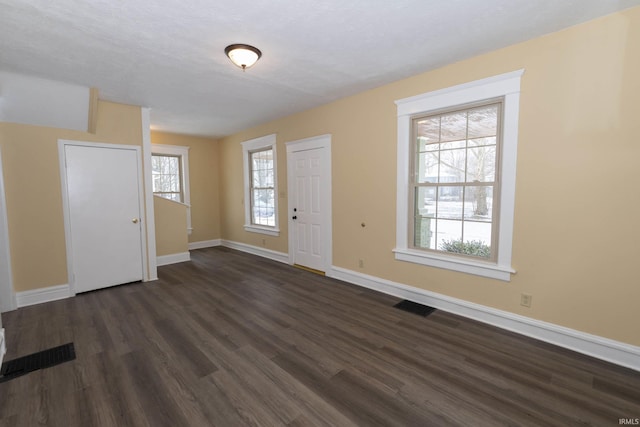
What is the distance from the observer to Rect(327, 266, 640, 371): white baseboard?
2.20 metres

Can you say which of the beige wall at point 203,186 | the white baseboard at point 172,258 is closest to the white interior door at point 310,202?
the white baseboard at point 172,258

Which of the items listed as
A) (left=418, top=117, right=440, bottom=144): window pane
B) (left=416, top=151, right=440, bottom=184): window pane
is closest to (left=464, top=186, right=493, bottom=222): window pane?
(left=416, top=151, right=440, bottom=184): window pane

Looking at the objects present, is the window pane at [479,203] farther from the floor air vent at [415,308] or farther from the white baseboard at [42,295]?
the white baseboard at [42,295]

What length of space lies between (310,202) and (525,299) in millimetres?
3129

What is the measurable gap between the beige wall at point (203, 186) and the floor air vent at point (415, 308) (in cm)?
523

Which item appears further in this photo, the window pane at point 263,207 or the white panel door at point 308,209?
the window pane at point 263,207

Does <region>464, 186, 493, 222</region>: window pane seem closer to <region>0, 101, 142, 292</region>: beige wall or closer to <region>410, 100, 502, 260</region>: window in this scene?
<region>410, 100, 502, 260</region>: window

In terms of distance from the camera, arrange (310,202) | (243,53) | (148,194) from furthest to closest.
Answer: (310,202) < (148,194) < (243,53)

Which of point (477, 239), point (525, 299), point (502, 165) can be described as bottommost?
point (525, 299)

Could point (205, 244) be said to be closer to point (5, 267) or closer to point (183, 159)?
point (183, 159)

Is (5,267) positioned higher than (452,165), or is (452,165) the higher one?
(452,165)

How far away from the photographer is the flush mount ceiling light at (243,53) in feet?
8.16

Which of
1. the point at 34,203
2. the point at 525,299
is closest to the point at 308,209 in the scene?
the point at 525,299

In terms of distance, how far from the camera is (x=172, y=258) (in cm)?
538
